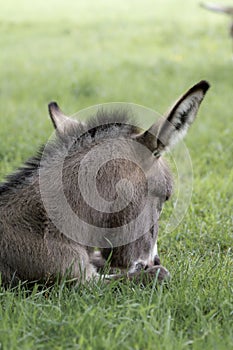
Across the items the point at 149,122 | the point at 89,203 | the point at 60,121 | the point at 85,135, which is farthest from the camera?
the point at 149,122

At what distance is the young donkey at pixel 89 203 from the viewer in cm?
372

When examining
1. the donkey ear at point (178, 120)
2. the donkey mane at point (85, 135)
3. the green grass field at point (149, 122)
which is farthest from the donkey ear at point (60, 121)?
the green grass field at point (149, 122)

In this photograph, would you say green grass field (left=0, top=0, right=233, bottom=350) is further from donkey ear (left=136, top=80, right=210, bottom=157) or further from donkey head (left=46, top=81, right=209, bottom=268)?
donkey ear (left=136, top=80, right=210, bottom=157)

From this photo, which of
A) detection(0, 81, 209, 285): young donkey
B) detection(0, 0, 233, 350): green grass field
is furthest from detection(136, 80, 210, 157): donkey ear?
detection(0, 0, 233, 350): green grass field

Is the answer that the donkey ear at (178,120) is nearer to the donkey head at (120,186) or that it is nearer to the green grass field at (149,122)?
the donkey head at (120,186)

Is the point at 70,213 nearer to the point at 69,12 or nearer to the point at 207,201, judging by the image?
the point at 207,201

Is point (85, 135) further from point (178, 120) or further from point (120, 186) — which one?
point (178, 120)

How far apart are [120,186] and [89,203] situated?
0.20 m

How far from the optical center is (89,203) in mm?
3760

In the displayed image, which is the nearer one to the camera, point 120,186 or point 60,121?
point 120,186

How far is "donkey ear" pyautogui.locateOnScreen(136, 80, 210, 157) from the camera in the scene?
343 cm

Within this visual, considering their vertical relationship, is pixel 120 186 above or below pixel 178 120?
below

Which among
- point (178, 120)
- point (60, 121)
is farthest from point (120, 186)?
point (60, 121)

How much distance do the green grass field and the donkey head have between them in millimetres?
272
